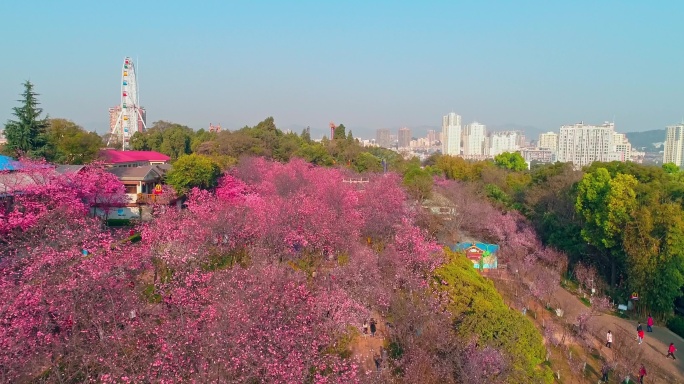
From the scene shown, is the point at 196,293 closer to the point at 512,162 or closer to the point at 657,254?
the point at 657,254

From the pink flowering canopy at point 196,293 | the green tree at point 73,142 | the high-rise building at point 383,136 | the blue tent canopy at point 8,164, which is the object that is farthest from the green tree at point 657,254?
the high-rise building at point 383,136

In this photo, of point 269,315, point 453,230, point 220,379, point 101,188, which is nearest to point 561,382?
point 269,315

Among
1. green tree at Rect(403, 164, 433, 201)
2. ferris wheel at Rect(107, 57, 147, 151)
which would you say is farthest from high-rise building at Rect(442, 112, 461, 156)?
green tree at Rect(403, 164, 433, 201)

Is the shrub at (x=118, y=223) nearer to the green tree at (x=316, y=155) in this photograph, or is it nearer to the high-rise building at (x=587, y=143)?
the green tree at (x=316, y=155)

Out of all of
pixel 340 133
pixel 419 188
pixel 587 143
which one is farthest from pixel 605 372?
pixel 587 143

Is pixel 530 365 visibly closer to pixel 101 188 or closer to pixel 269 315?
pixel 269 315

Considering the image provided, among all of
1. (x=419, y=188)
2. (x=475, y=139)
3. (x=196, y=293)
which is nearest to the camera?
(x=196, y=293)
